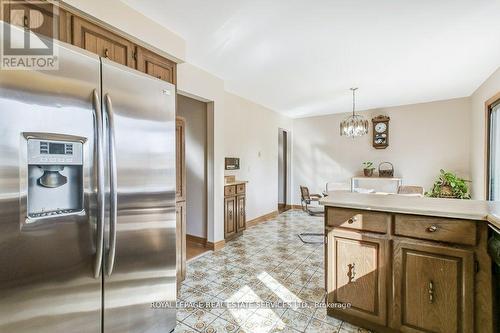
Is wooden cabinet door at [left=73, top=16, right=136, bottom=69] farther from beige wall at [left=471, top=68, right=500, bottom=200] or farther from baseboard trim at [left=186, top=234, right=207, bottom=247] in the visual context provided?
beige wall at [left=471, top=68, right=500, bottom=200]

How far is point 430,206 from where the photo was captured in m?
1.69

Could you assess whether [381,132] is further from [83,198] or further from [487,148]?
[83,198]

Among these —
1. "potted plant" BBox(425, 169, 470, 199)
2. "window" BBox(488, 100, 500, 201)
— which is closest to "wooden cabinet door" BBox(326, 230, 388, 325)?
"window" BBox(488, 100, 500, 201)

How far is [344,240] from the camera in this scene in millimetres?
1902

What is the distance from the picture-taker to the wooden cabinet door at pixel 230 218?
3.91 m

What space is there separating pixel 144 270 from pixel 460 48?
398cm

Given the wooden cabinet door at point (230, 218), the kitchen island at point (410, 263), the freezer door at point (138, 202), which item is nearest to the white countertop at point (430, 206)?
the kitchen island at point (410, 263)

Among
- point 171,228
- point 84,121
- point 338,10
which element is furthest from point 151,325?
point 338,10

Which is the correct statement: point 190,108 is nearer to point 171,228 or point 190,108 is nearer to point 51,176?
point 171,228

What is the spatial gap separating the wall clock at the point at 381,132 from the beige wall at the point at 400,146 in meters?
0.13

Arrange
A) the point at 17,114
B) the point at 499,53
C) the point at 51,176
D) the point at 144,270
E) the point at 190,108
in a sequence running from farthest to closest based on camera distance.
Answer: the point at 190,108, the point at 499,53, the point at 144,270, the point at 51,176, the point at 17,114

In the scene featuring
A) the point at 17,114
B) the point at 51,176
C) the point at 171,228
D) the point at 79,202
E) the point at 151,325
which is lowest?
the point at 151,325

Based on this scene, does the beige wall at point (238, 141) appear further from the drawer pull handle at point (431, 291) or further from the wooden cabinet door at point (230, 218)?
the drawer pull handle at point (431, 291)

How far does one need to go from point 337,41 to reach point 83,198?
8.97ft
